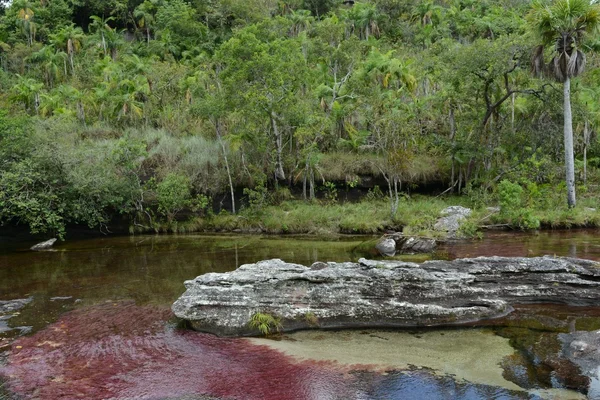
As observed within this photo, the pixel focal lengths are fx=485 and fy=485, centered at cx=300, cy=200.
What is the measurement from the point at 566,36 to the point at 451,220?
40.9 ft

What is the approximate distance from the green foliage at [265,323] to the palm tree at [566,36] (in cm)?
2291

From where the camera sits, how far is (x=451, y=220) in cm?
2539

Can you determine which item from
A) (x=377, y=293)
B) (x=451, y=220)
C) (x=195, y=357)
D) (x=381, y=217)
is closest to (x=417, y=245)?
(x=451, y=220)

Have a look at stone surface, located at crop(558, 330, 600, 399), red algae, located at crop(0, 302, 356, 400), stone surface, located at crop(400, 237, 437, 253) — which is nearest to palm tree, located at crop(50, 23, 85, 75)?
stone surface, located at crop(400, 237, 437, 253)

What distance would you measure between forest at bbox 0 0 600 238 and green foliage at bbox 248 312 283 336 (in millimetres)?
14869

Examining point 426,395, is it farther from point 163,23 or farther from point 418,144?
point 163,23

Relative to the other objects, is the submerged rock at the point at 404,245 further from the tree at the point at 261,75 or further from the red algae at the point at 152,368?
the tree at the point at 261,75

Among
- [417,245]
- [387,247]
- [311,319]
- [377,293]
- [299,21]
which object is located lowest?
[417,245]

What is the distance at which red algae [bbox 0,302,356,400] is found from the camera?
8.93 m

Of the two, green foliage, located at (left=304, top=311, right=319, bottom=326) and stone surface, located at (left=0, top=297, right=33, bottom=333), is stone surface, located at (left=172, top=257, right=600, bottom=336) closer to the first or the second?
green foliage, located at (left=304, top=311, right=319, bottom=326)

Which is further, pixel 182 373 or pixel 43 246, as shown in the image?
pixel 43 246

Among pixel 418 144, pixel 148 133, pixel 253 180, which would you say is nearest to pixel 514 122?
pixel 418 144

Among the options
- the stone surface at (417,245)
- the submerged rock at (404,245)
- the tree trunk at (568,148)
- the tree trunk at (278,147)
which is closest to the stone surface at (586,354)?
the submerged rock at (404,245)

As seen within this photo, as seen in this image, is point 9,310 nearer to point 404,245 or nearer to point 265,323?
point 265,323
